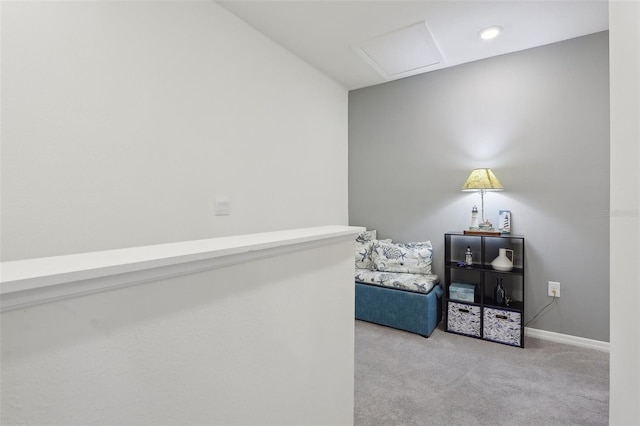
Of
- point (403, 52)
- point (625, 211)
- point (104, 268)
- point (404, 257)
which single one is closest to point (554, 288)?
point (404, 257)

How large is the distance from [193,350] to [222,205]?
1.48 meters

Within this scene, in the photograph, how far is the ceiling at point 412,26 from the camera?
2.04 m

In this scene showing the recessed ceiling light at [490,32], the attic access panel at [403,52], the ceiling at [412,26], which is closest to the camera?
the ceiling at [412,26]

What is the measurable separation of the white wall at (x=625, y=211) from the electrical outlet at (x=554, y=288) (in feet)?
5.90

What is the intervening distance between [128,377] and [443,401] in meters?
1.77

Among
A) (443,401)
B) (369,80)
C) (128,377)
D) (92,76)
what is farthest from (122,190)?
(369,80)

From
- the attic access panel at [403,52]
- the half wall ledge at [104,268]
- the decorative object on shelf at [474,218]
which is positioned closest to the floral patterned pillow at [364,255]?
the decorative object on shelf at [474,218]

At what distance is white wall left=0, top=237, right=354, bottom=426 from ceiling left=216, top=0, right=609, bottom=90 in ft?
6.11

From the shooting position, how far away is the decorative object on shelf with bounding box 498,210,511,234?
8.57ft

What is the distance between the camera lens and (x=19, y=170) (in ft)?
4.03

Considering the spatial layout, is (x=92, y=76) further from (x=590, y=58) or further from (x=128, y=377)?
(x=590, y=58)

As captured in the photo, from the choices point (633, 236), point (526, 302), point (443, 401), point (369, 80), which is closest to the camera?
point (633, 236)

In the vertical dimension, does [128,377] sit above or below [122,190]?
below

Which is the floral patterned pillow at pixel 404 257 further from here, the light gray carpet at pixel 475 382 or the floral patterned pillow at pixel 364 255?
the light gray carpet at pixel 475 382
